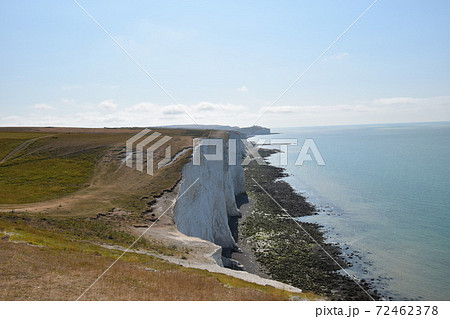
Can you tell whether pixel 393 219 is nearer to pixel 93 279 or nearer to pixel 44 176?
pixel 93 279

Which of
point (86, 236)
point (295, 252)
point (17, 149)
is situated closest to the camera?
point (86, 236)

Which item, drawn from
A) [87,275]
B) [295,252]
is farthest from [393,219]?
[87,275]

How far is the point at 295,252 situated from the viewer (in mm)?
33938

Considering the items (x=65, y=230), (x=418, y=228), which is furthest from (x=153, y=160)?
(x=418, y=228)

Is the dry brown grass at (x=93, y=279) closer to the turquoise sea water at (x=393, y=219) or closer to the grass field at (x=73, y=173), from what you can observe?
the grass field at (x=73, y=173)

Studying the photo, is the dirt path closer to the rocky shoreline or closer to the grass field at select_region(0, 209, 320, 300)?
the grass field at select_region(0, 209, 320, 300)

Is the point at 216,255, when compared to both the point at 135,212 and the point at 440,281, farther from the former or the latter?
the point at 440,281

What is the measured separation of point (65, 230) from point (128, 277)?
954cm

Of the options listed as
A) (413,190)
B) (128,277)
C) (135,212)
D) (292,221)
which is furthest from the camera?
(413,190)

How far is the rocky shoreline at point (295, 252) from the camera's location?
26.9 metres

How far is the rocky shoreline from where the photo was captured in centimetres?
2688

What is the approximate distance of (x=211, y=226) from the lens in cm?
3428

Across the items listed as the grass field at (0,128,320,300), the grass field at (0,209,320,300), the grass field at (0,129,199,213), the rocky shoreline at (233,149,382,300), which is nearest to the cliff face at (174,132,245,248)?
the grass field at (0,128,320,300)
